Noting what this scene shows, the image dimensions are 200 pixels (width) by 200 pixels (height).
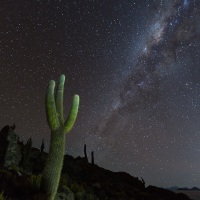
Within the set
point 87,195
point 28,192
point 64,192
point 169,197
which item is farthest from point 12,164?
point 169,197

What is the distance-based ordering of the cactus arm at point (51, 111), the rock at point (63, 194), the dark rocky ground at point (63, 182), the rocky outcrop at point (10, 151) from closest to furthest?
the cactus arm at point (51, 111)
the dark rocky ground at point (63, 182)
the rock at point (63, 194)
the rocky outcrop at point (10, 151)

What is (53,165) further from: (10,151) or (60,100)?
(10,151)

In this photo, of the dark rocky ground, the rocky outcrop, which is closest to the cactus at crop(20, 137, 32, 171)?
the dark rocky ground

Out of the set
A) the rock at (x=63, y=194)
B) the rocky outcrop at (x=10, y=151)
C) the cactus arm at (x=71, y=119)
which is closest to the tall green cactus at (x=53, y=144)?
the cactus arm at (x=71, y=119)

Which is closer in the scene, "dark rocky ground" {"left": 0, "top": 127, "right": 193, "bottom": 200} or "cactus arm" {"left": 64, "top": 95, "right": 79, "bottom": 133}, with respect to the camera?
"cactus arm" {"left": 64, "top": 95, "right": 79, "bottom": 133}

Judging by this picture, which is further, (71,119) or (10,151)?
(10,151)

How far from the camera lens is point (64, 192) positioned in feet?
34.4

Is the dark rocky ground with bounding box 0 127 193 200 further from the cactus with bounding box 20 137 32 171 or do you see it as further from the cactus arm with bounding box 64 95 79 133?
the cactus arm with bounding box 64 95 79 133

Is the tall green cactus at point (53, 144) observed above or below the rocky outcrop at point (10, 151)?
below

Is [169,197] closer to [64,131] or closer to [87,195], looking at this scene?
[87,195]

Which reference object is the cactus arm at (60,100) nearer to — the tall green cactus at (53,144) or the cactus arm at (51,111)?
the tall green cactus at (53,144)

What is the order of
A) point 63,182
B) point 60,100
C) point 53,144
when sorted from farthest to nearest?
point 63,182
point 60,100
point 53,144

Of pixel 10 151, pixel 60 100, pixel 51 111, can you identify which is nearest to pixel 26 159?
pixel 10 151

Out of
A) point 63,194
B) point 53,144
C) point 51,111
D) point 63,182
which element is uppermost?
point 51,111
